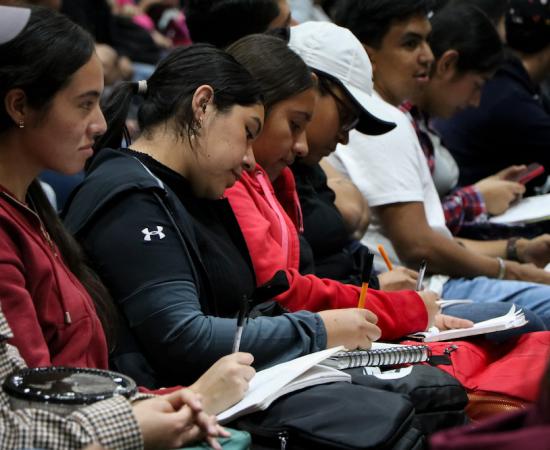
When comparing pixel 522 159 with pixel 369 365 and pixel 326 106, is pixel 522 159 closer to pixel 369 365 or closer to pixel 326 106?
pixel 326 106

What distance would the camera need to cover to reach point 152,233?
7.64ft

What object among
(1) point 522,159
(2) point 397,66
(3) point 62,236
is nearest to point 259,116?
(3) point 62,236

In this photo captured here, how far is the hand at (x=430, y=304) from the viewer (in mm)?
2986

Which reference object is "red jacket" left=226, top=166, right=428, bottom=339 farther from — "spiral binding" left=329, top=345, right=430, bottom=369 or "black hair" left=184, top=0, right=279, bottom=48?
"black hair" left=184, top=0, right=279, bottom=48

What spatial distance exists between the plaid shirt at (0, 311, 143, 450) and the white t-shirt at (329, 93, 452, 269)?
1935 mm

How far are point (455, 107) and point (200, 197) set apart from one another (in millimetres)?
1955

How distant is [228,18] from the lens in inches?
145

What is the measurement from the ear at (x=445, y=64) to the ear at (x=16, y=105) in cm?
244

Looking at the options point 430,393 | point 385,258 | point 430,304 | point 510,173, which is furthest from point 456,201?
point 430,393

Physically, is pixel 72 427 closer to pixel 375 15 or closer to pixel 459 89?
pixel 375 15

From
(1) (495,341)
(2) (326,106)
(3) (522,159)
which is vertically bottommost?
(3) (522,159)

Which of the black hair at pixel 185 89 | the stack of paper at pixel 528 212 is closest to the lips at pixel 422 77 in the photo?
the stack of paper at pixel 528 212

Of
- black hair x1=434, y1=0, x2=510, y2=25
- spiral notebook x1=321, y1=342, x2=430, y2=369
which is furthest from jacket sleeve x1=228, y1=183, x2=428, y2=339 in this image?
black hair x1=434, y1=0, x2=510, y2=25

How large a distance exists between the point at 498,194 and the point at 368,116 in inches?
49.3
